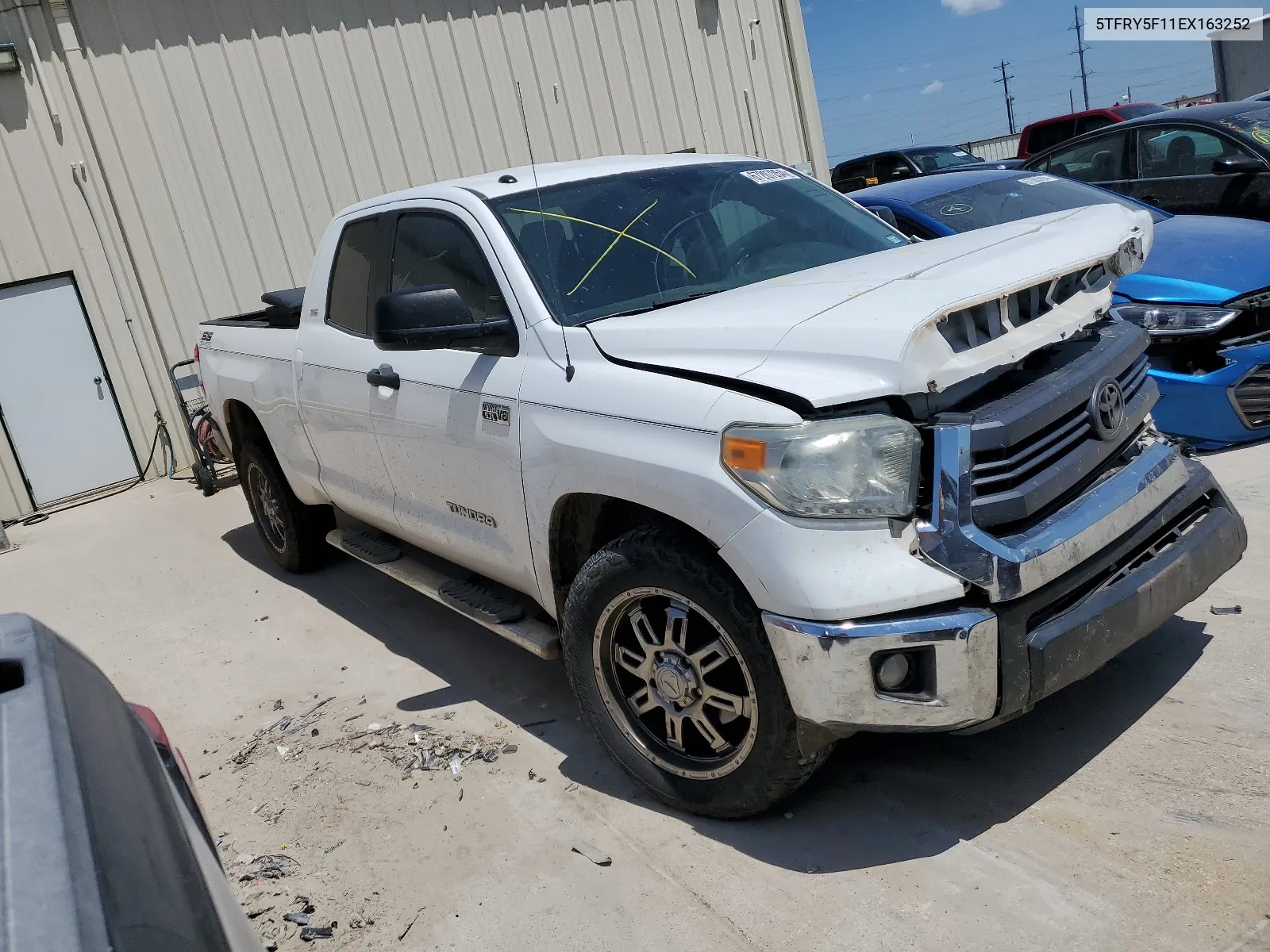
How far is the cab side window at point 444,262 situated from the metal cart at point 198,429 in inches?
207

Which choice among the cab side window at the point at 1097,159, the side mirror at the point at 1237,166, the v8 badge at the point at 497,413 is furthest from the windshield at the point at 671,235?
the cab side window at the point at 1097,159

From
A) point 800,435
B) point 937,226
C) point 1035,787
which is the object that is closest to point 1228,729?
point 1035,787

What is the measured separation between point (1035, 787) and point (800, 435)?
53.0 inches

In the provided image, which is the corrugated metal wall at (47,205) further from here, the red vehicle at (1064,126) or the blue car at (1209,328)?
the red vehicle at (1064,126)

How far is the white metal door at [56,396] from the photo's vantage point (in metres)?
9.59

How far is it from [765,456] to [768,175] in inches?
84.1

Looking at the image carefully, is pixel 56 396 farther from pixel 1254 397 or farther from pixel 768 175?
pixel 1254 397

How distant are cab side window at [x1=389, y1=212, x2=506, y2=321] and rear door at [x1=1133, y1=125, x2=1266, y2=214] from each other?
554 cm

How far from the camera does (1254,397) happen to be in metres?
5.46

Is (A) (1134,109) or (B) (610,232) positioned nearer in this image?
(B) (610,232)

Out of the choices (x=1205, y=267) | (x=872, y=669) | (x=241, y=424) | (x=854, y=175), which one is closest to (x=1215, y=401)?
(x=1205, y=267)

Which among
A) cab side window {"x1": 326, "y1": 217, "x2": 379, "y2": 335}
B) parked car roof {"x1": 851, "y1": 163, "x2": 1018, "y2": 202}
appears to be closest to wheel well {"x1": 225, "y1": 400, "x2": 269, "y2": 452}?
cab side window {"x1": 326, "y1": 217, "x2": 379, "y2": 335}

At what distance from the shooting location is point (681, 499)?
2.88 metres

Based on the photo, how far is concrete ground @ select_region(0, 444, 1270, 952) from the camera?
106 inches
